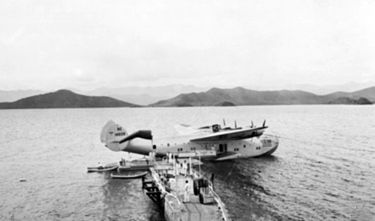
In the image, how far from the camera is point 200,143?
46.6 m

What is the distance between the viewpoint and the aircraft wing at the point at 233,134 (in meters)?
45.1

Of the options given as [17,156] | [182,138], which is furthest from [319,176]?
[17,156]

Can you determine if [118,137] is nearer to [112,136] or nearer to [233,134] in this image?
[112,136]

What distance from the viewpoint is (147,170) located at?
128 feet

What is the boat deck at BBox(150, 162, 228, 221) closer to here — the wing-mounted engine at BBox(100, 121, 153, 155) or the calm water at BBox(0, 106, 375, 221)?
the calm water at BBox(0, 106, 375, 221)

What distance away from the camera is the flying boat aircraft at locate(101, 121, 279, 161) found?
43312 mm

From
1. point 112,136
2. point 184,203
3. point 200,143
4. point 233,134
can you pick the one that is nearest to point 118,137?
point 112,136

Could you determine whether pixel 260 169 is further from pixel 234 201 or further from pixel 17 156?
pixel 17 156

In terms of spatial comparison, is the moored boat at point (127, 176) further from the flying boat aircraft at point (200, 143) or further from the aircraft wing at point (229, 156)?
the aircraft wing at point (229, 156)

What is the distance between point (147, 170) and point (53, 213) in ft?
45.9

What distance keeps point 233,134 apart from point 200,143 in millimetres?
4745

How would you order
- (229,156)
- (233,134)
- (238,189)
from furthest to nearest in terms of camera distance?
(229,156), (233,134), (238,189)

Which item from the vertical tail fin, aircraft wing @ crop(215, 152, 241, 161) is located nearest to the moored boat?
the vertical tail fin

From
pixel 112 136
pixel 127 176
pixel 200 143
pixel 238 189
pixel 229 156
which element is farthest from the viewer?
pixel 229 156
